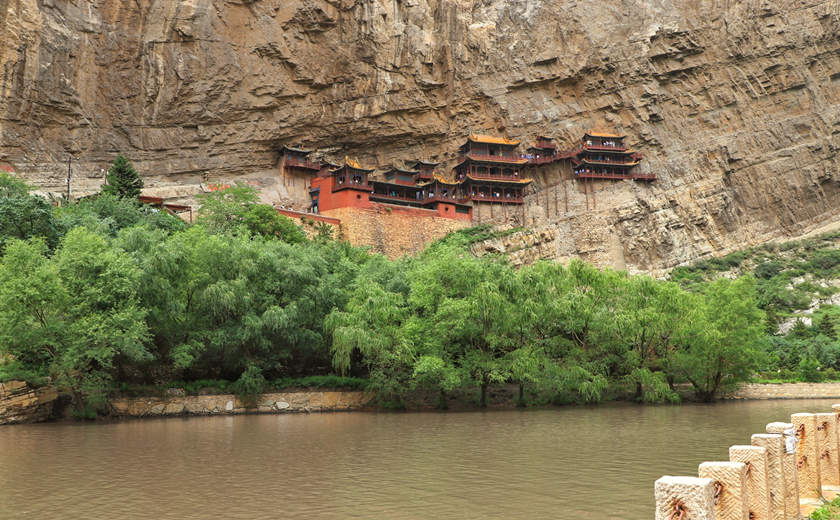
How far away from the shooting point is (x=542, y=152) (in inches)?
2211

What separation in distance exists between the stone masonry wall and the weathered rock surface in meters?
26.2

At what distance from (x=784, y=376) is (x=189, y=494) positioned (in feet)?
93.8

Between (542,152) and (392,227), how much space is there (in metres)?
15.2

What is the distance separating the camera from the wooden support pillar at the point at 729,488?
5.27m

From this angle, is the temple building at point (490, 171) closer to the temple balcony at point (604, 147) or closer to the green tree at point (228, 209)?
the temple balcony at point (604, 147)

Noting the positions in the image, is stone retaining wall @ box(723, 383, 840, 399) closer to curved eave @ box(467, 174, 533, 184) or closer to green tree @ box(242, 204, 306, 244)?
green tree @ box(242, 204, 306, 244)

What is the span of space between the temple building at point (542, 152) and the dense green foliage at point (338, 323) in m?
28.2

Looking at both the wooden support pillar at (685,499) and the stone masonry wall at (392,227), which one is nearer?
the wooden support pillar at (685,499)

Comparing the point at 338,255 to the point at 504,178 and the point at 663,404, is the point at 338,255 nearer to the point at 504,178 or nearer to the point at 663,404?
the point at 663,404

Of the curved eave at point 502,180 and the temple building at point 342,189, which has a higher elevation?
Result: the curved eave at point 502,180

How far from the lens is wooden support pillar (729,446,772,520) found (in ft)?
18.7

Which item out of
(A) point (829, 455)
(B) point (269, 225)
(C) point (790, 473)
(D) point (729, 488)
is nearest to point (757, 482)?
(D) point (729, 488)

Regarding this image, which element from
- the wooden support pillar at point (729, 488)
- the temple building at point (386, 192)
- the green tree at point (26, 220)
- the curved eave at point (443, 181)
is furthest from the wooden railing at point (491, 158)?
the wooden support pillar at point (729, 488)

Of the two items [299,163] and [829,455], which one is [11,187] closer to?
[299,163]
